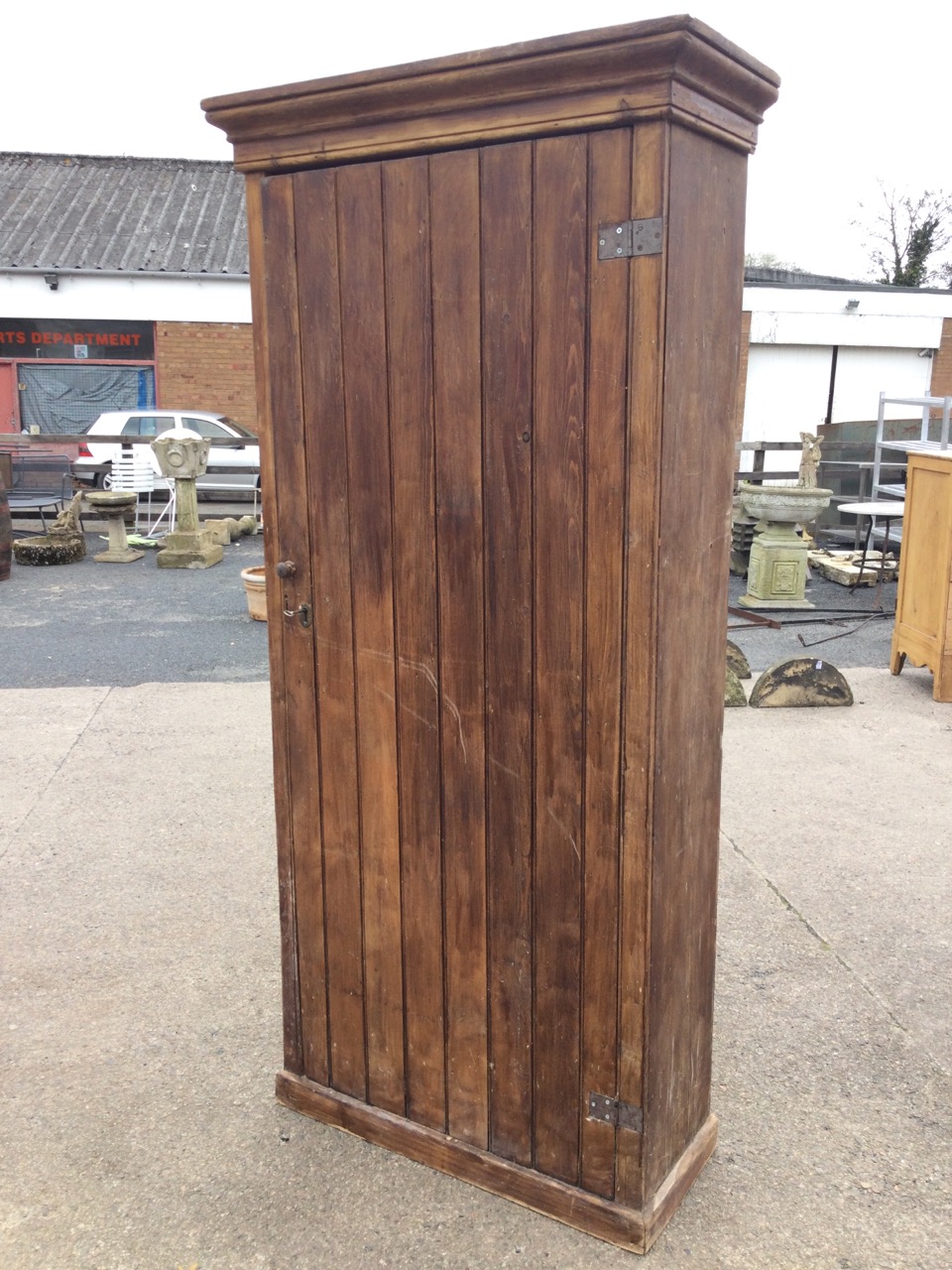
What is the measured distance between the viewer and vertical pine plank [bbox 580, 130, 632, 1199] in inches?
77.5

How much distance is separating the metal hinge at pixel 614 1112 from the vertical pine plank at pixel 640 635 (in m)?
0.02

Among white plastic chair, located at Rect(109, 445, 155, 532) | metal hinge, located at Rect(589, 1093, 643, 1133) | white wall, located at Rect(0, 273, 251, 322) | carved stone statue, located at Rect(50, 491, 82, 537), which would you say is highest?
white wall, located at Rect(0, 273, 251, 322)

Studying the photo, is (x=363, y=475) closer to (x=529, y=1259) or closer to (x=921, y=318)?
(x=529, y=1259)

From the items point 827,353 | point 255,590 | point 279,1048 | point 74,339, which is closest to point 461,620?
point 279,1048

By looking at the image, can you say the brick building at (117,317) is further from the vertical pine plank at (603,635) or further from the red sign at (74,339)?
the vertical pine plank at (603,635)

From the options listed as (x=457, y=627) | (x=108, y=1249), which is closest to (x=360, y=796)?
(x=457, y=627)

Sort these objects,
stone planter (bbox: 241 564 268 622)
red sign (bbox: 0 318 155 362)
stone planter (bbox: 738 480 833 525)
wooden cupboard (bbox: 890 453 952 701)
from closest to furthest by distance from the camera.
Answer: wooden cupboard (bbox: 890 453 952 701), stone planter (bbox: 241 564 268 622), stone planter (bbox: 738 480 833 525), red sign (bbox: 0 318 155 362)

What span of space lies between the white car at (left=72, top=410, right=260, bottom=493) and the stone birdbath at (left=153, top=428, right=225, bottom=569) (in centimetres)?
247

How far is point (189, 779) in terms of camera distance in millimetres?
5145

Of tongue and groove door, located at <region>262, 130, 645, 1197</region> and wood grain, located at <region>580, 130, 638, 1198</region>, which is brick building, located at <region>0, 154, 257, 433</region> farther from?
wood grain, located at <region>580, 130, 638, 1198</region>

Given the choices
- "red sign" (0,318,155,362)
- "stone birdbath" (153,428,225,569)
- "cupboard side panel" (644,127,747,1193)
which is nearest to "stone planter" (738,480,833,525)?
"stone birdbath" (153,428,225,569)

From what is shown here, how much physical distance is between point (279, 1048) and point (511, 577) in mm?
1617

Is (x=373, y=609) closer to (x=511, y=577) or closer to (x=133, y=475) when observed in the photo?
(x=511, y=577)

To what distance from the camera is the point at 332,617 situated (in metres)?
2.49
